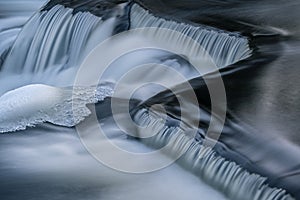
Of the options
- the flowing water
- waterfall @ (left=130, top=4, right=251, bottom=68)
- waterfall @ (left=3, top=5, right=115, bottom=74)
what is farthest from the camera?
waterfall @ (left=3, top=5, right=115, bottom=74)

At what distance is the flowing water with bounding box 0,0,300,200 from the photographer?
4031 mm

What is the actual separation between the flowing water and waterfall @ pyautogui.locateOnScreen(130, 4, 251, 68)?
0.5 inches

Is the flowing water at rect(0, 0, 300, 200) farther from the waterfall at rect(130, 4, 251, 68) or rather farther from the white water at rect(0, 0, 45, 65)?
the white water at rect(0, 0, 45, 65)

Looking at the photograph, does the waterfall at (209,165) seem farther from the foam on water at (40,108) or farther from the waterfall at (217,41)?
the waterfall at (217,41)

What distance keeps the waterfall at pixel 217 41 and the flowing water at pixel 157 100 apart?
0.01m

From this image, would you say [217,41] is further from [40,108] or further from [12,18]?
[12,18]

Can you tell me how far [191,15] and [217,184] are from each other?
2814 mm

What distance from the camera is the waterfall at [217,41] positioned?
559 centimetres

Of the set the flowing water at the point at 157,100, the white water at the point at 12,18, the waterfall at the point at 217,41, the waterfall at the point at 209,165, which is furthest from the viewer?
the white water at the point at 12,18

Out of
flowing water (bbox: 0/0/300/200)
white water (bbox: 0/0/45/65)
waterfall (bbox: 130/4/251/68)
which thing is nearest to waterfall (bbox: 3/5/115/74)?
flowing water (bbox: 0/0/300/200)

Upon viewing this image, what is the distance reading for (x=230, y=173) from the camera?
3889 millimetres

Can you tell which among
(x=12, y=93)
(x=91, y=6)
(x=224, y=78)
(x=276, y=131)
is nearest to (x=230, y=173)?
(x=276, y=131)

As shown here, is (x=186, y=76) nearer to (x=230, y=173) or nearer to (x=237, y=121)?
(x=237, y=121)

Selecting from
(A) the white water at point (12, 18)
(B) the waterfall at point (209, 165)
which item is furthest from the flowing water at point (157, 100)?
(A) the white water at point (12, 18)
